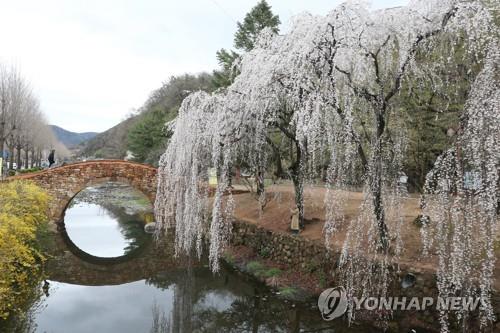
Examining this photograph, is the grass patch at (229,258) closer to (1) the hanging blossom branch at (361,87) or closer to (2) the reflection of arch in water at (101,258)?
(1) the hanging blossom branch at (361,87)

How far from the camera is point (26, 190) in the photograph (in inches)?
498

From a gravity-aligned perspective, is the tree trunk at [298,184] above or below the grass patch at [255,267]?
above

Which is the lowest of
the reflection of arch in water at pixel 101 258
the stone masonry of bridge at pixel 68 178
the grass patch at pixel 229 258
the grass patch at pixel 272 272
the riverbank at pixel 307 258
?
the reflection of arch in water at pixel 101 258

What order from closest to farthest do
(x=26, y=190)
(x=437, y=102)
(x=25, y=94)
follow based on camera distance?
(x=437, y=102), (x=26, y=190), (x=25, y=94)

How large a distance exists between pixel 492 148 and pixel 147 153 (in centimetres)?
3352

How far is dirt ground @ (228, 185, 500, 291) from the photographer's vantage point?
25.0 ft

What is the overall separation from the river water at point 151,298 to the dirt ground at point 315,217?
1595 mm

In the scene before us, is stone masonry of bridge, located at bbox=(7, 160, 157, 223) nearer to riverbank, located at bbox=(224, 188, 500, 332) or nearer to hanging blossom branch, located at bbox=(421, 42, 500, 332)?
riverbank, located at bbox=(224, 188, 500, 332)

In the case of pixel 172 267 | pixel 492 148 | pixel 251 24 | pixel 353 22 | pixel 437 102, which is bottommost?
pixel 172 267

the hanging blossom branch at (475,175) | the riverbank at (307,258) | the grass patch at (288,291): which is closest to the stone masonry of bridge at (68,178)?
the riverbank at (307,258)

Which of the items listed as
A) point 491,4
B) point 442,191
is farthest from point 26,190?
point 491,4

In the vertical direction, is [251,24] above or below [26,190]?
above

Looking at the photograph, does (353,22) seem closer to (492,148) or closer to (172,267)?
(492,148)

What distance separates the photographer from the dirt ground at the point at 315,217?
7.62 metres
